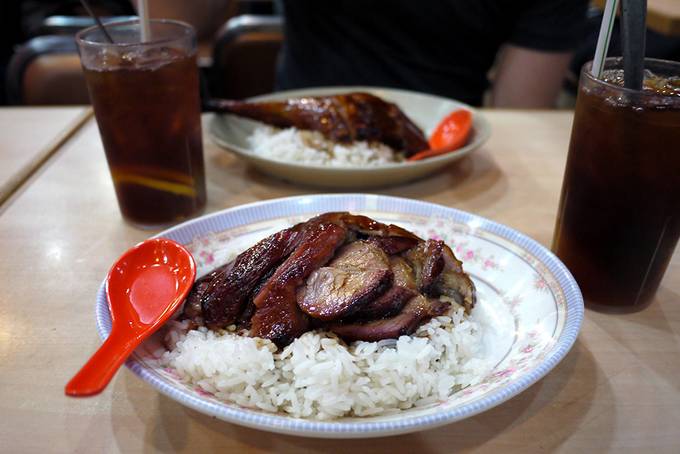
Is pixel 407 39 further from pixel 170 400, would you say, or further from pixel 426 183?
pixel 170 400

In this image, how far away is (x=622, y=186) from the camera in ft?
3.90

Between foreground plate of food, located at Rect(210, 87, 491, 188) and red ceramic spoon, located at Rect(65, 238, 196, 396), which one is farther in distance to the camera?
foreground plate of food, located at Rect(210, 87, 491, 188)

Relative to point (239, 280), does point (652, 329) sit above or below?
below

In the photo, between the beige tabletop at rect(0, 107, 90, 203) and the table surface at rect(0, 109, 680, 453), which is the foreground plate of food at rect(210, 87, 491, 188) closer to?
the table surface at rect(0, 109, 680, 453)

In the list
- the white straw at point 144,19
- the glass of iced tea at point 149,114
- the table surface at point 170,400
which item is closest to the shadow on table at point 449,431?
the table surface at point 170,400

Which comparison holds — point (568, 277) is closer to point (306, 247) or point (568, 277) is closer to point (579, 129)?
point (579, 129)

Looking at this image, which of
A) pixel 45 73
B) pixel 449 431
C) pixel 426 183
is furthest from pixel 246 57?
pixel 449 431

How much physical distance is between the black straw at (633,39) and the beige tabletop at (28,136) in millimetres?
1800

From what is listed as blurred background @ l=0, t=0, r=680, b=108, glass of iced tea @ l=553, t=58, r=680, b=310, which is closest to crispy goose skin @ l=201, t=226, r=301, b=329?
glass of iced tea @ l=553, t=58, r=680, b=310

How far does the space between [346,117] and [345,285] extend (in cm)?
113

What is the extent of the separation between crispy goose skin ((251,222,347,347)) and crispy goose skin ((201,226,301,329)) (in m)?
0.04

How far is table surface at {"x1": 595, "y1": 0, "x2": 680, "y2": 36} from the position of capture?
11.6 feet

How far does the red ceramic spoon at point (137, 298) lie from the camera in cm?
91

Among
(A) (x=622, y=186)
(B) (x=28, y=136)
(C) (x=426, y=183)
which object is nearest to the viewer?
(A) (x=622, y=186)
